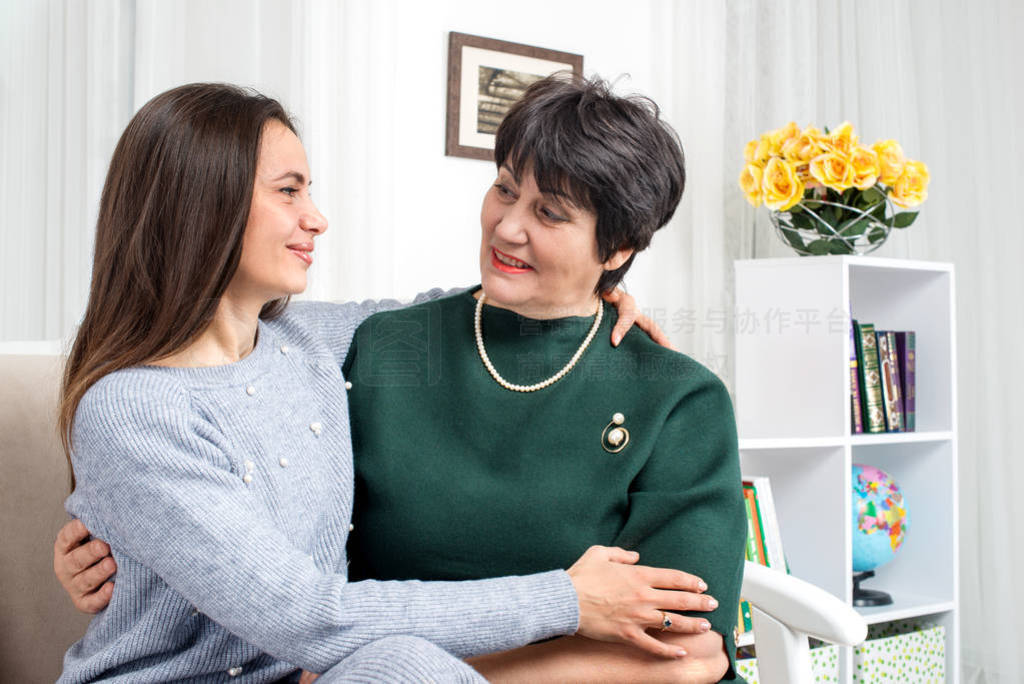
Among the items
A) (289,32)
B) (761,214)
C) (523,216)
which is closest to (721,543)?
(523,216)

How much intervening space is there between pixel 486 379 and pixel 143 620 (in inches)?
22.8

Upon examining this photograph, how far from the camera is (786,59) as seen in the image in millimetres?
2920

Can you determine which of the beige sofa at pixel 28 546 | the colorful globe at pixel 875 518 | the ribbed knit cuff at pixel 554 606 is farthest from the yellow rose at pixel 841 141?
the beige sofa at pixel 28 546

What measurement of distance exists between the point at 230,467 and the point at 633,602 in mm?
529

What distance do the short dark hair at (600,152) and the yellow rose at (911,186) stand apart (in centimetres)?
128

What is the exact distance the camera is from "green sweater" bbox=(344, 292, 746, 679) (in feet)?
4.26

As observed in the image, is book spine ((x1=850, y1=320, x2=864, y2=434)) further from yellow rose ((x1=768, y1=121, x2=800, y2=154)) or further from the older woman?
the older woman

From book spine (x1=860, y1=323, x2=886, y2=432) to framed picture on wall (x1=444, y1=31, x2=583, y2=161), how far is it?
1097 mm

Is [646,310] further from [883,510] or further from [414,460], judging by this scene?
[414,460]

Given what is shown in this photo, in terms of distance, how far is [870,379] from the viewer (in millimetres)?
2541

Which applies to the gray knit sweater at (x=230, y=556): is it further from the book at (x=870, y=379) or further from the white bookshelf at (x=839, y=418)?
the book at (x=870, y=379)

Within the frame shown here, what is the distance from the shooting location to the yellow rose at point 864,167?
2.39 metres

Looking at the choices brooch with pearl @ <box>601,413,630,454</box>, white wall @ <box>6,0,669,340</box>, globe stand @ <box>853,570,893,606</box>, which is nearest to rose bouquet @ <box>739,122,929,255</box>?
white wall @ <box>6,0,669,340</box>

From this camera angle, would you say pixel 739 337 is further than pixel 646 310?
No
